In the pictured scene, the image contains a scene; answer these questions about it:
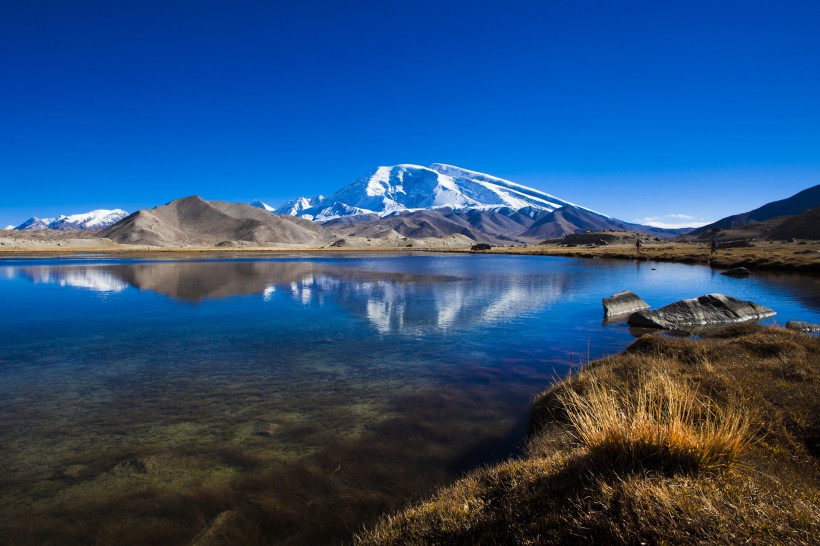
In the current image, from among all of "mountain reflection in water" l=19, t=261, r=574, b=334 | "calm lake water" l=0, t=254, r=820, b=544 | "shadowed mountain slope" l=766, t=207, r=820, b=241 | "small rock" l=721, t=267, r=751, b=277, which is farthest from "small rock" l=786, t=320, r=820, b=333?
"shadowed mountain slope" l=766, t=207, r=820, b=241

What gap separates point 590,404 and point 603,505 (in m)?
3.37

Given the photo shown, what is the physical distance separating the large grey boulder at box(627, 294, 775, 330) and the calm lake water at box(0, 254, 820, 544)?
1.59 metres

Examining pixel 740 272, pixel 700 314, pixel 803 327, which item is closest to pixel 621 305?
pixel 700 314

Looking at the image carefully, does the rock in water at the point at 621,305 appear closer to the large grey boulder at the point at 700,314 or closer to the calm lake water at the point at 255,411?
the calm lake water at the point at 255,411

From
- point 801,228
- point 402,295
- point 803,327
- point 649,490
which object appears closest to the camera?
point 649,490

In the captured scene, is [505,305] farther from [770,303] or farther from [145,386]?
[145,386]

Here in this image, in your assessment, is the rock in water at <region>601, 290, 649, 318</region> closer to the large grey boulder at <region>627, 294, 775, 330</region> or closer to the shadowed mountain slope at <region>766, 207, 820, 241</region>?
the large grey boulder at <region>627, 294, 775, 330</region>

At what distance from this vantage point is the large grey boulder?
2014 centimetres

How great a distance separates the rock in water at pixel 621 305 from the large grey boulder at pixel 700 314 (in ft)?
6.09

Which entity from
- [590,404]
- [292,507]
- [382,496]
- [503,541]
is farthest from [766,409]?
[292,507]

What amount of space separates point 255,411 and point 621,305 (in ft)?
68.1

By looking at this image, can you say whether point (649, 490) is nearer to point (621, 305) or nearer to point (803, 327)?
point (803, 327)

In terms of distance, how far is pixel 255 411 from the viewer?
34.4 feet

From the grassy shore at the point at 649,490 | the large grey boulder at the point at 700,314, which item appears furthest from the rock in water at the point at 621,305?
the grassy shore at the point at 649,490
